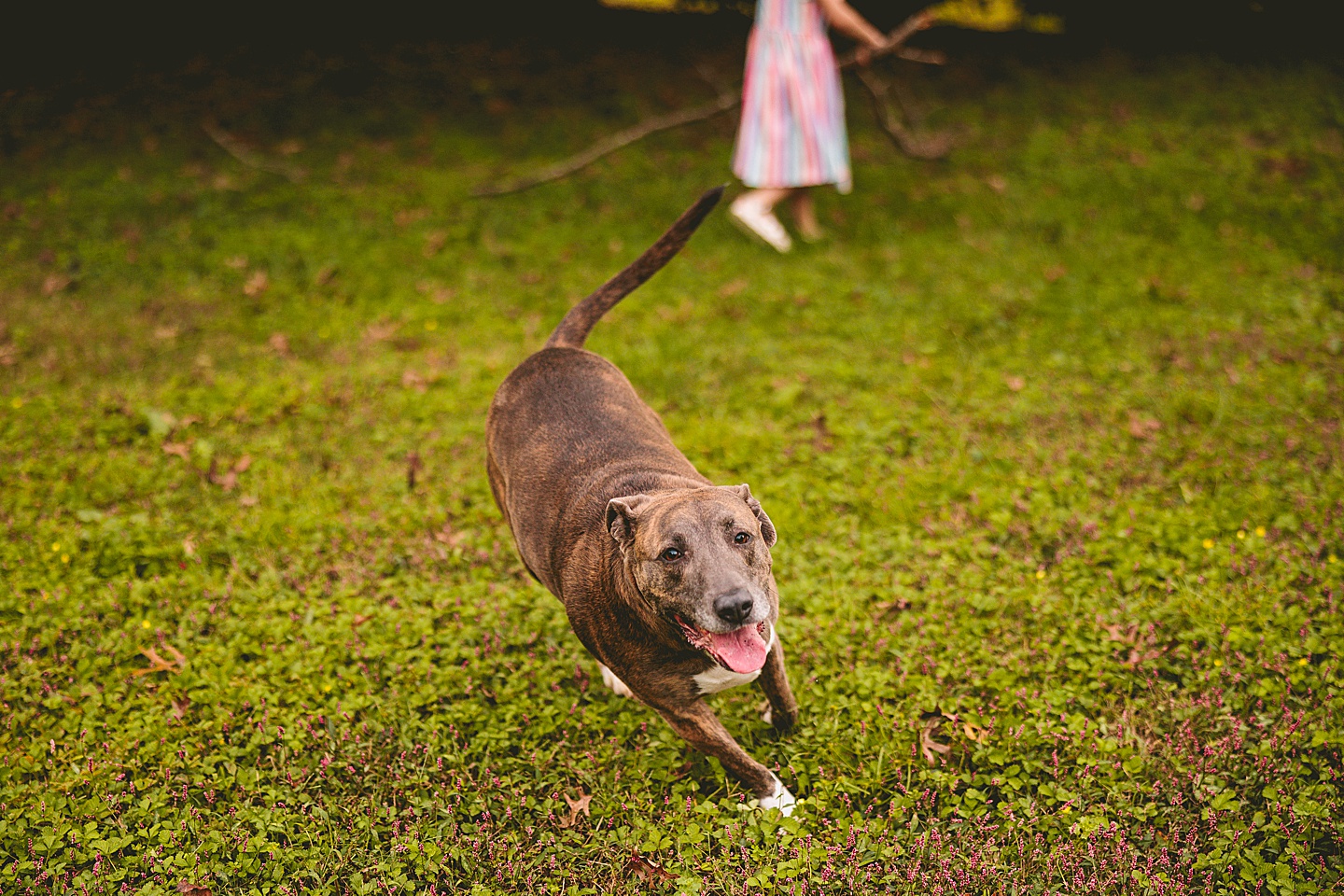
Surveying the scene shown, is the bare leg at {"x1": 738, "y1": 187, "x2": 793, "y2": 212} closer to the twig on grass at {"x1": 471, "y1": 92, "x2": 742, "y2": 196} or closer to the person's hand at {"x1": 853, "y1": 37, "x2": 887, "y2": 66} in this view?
the twig on grass at {"x1": 471, "y1": 92, "x2": 742, "y2": 196}

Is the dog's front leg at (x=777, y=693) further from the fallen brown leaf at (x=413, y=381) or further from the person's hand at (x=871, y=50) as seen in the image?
the person's hand at (x=871, y=50)

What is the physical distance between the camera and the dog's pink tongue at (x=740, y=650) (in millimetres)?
3055

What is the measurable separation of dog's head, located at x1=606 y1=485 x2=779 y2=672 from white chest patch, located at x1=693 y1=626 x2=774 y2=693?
189 mm

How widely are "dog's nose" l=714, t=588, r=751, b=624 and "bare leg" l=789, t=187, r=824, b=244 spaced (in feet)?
20.6

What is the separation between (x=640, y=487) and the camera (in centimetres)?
359

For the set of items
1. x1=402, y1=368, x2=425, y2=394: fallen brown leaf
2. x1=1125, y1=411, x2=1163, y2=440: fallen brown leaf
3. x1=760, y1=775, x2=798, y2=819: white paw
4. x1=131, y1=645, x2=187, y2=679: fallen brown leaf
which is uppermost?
x1=1125, y1=411, x2=1163, y2=440: fallen brown leaf

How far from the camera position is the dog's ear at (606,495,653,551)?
317 cm

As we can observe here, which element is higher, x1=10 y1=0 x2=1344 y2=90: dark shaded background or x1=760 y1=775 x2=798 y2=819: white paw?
x1=10 y1=0 x2=1344 y2=90: dark shaded background

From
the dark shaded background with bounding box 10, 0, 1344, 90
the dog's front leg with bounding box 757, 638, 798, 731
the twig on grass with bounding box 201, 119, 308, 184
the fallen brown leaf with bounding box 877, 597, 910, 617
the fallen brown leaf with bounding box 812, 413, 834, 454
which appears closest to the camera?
the dog's front leg with bounding box 757, 638, 798, 731

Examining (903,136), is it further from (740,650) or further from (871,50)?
(740,650)

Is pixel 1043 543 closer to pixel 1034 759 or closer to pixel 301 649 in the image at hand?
pixel 1034 759

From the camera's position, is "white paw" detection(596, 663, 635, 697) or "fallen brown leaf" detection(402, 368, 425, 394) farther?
"fallen brown leaf" detection(402, 368, 425, 394)

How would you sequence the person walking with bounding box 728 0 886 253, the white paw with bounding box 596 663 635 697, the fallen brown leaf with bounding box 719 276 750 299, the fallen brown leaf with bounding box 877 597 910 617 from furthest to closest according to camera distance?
the person walking with bounding box 728 0 886 253 < the fallen brown leaf with bounding box 719 276 750 299 < the fallen brown leaf with bounding box 877 597 910 617 < the white paw with bounding box 596 663 635 697

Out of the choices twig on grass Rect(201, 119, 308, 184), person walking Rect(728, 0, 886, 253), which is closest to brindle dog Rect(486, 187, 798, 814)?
person walking Rect(728, 0, 886, 253)
